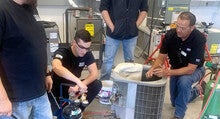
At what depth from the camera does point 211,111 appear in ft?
4.74

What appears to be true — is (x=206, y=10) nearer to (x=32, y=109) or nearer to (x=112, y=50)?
(x=112, y=50)

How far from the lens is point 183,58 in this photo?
233 centimetres

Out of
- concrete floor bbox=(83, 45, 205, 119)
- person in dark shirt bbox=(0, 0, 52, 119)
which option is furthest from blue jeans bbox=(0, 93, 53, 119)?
concrete floor bbox=(83, 45, 205, 119)

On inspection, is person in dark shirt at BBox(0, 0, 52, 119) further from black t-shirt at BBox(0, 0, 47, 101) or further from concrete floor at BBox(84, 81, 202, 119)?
concrete floor at BBox(84, 81, 202, 119)

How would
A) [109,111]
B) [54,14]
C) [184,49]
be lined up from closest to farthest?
1. [184,49]
2. [109,111]
3. [54,14]

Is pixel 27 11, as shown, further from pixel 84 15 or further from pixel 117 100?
pixel 84 15

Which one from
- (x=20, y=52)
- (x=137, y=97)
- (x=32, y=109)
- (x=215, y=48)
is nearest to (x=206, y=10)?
(x=215, y=48)

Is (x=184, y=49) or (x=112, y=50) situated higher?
(x=184, y=49)

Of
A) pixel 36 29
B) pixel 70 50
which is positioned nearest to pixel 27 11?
pixel 36 29

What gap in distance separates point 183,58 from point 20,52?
153 cm

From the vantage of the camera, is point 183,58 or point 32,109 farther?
point 183,58

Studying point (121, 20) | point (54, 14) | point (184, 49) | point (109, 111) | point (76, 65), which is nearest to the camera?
point (76, 65)

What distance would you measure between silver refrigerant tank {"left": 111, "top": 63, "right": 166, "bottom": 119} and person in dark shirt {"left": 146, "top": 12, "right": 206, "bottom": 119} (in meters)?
0.21

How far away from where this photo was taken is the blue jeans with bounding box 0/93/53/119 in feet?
4.35
